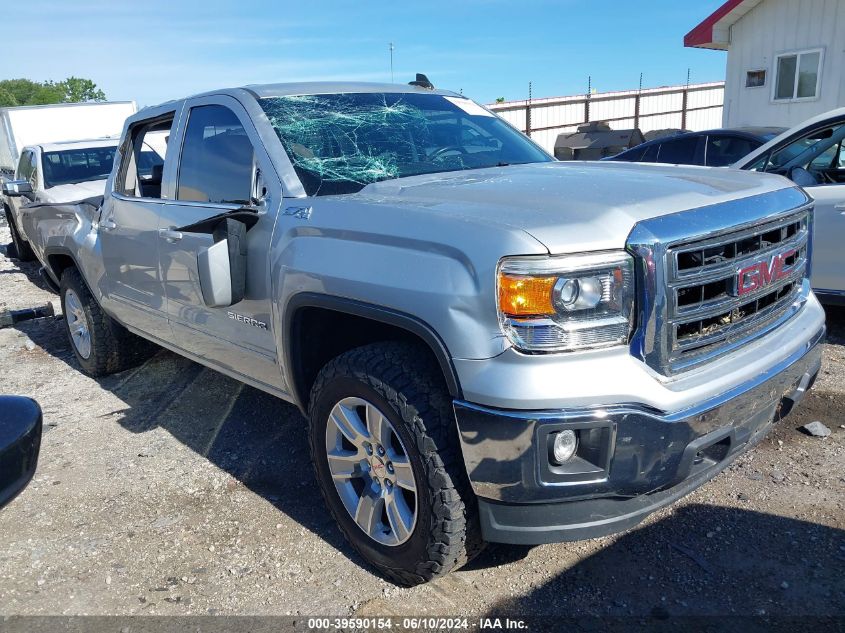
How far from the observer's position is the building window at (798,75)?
40.3 ft

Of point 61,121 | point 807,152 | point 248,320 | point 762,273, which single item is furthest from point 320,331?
point 61,121

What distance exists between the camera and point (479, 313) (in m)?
2.21

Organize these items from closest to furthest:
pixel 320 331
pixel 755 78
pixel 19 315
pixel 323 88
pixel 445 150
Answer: pixel 320 331, pixel 445 150, pixel 323 88, pixel 19 315, pixel 755 78

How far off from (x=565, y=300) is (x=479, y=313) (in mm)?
271

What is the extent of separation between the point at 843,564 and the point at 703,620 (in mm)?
705

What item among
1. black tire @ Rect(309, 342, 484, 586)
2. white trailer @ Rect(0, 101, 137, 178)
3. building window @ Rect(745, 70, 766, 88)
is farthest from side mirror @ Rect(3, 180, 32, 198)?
building window @ Rect(745, 70, 766, 88)

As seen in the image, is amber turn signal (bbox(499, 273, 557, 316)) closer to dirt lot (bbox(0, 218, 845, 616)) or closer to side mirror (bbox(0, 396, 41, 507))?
dirt lot (bbox(0, 218, 845, 616))

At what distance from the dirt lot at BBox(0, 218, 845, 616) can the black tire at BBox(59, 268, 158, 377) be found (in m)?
0.98

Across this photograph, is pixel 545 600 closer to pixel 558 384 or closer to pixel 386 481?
pixel 386 481

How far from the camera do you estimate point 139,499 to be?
3.65 metres

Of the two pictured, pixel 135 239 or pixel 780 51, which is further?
pixel 780 51

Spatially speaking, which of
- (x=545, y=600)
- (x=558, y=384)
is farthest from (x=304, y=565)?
(x=558, y=384)

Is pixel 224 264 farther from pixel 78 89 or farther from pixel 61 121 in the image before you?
pixel 78 89

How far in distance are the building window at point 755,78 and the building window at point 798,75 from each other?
0.91 ft
